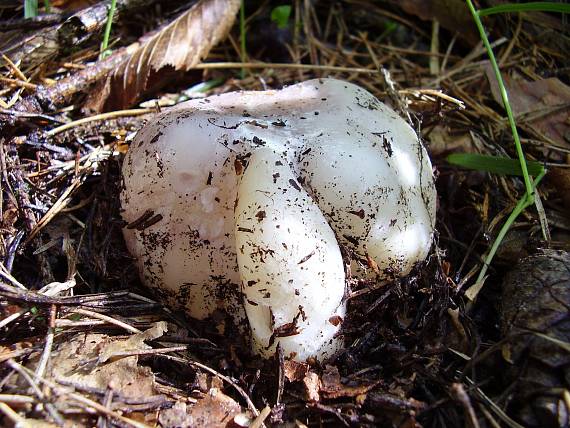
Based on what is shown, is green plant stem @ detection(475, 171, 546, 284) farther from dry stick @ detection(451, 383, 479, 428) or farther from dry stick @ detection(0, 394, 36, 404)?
dry stick @ detection(0, 394, 36, 404)

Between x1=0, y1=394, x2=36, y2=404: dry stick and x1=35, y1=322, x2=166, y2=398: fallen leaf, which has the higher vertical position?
x1=0, y1=394, x2=36, y2=404: dry stick

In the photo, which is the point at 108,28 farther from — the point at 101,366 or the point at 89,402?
the point at 89,402

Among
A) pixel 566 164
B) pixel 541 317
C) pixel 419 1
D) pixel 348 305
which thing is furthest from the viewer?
pixel 419 1

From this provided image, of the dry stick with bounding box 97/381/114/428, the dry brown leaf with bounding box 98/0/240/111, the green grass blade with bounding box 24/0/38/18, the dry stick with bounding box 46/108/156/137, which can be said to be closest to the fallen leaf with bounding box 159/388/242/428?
the dry stick with bounding box 97/381/114/428

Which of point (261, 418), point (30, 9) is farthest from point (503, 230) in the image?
point (30, 9)

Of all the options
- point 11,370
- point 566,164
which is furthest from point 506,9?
point 11,370

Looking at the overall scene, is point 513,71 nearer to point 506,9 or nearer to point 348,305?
point 506,9

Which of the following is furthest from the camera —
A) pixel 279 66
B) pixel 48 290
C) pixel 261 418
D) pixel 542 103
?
pixel 279 66
